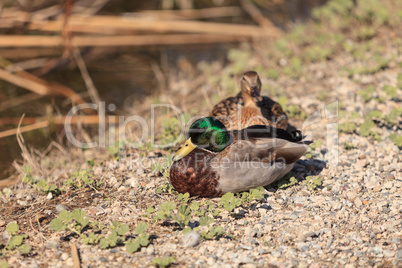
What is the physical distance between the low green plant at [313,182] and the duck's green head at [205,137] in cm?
85

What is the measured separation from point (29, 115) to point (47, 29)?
83.3 inches

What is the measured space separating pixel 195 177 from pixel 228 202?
1.19 feet

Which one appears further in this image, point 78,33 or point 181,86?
point 78,33

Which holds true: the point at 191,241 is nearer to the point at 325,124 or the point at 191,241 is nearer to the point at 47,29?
the point at 325,124

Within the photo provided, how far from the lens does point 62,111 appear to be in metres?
7.24

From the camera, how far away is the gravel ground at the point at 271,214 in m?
3.67

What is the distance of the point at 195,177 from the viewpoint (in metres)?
4.27

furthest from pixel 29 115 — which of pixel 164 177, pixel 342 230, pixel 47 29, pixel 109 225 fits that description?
pixel 342 230

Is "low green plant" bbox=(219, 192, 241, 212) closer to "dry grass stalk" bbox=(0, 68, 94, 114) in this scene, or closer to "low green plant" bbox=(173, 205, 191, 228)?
"low green plant" bbox=(173, 205, 191, 228)

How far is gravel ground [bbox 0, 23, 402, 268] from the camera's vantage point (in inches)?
145

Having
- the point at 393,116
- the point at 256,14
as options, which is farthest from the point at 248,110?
the point at 256,14

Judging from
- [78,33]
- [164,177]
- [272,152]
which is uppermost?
[78,33]

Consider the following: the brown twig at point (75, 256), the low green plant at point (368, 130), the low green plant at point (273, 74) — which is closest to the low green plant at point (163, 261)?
the brown twig at point (75, 256)

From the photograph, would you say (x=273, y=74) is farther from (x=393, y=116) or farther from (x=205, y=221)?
(x=205, y=221)
